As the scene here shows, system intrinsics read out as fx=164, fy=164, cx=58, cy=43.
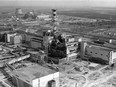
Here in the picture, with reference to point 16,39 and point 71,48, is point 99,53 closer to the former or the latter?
point 71,48

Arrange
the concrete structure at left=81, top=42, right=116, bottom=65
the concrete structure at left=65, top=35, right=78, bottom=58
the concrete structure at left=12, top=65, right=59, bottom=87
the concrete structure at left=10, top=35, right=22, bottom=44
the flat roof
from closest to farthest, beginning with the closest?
the concrete structure at left=12, top=65, right=59, bottom=87
the flat roof
the concrete structure at left=81, top=42, right=116, bottom=65
the concrete structure at left=65, top=35, right=78, bottom=58
the concrete structure at left=10, top=35, right=22, bottom=44

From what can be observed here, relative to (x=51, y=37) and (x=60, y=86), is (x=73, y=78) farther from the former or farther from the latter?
(x=51, y=37)

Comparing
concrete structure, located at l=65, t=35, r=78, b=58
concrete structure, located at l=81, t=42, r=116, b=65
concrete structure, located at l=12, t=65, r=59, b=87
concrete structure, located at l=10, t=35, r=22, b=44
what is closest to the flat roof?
concrete structure, located at l=12, t=65, r=59, b=87

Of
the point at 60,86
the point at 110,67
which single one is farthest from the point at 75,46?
the point at 60,86

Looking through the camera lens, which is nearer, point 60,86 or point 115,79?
point 60,86

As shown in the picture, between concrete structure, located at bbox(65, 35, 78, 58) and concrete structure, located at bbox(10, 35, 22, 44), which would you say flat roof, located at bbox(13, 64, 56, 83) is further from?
concrete structure, located at bbox(10, 35, 22, 44)

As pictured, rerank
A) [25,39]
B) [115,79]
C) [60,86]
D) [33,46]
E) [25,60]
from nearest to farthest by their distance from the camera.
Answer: [60,86] → [115,79] → [25,60] → [33,46] → [25,39]

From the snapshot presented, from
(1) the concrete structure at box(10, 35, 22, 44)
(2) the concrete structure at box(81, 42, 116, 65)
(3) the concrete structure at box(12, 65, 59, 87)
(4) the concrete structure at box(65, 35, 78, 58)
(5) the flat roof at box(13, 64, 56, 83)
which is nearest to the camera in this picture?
(3) the concrete structure at box(12, 65, 59, 87)

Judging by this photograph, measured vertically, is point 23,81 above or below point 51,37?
below
